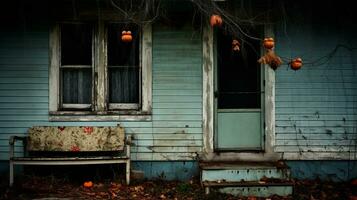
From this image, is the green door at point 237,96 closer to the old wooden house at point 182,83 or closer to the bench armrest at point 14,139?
the old wooden house at point 182,83

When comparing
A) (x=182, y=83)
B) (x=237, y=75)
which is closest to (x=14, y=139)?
(x=182, y=83)

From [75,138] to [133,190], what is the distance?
4.98ft

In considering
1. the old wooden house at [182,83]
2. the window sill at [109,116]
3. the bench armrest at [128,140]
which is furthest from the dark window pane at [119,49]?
the bench armrest at [128,140]

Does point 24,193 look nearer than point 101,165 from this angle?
Yes

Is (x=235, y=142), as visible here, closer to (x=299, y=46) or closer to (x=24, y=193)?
(x=299, y=46)

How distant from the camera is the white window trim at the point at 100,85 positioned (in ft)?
26.2

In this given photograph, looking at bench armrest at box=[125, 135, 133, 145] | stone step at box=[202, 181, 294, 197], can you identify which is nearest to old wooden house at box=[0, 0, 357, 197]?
bench armrest at box=[125, 135, 133, 145]

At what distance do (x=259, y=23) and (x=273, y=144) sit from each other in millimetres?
2333

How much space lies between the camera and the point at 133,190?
24.0 feet

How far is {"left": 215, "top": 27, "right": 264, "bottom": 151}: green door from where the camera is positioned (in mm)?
8234

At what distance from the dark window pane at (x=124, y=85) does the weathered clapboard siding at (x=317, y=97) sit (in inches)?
108

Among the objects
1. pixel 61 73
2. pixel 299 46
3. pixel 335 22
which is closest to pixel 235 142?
pixel 299 46

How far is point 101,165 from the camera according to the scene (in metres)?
8.04

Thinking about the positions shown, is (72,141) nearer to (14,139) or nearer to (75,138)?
Answer: (75,138)
